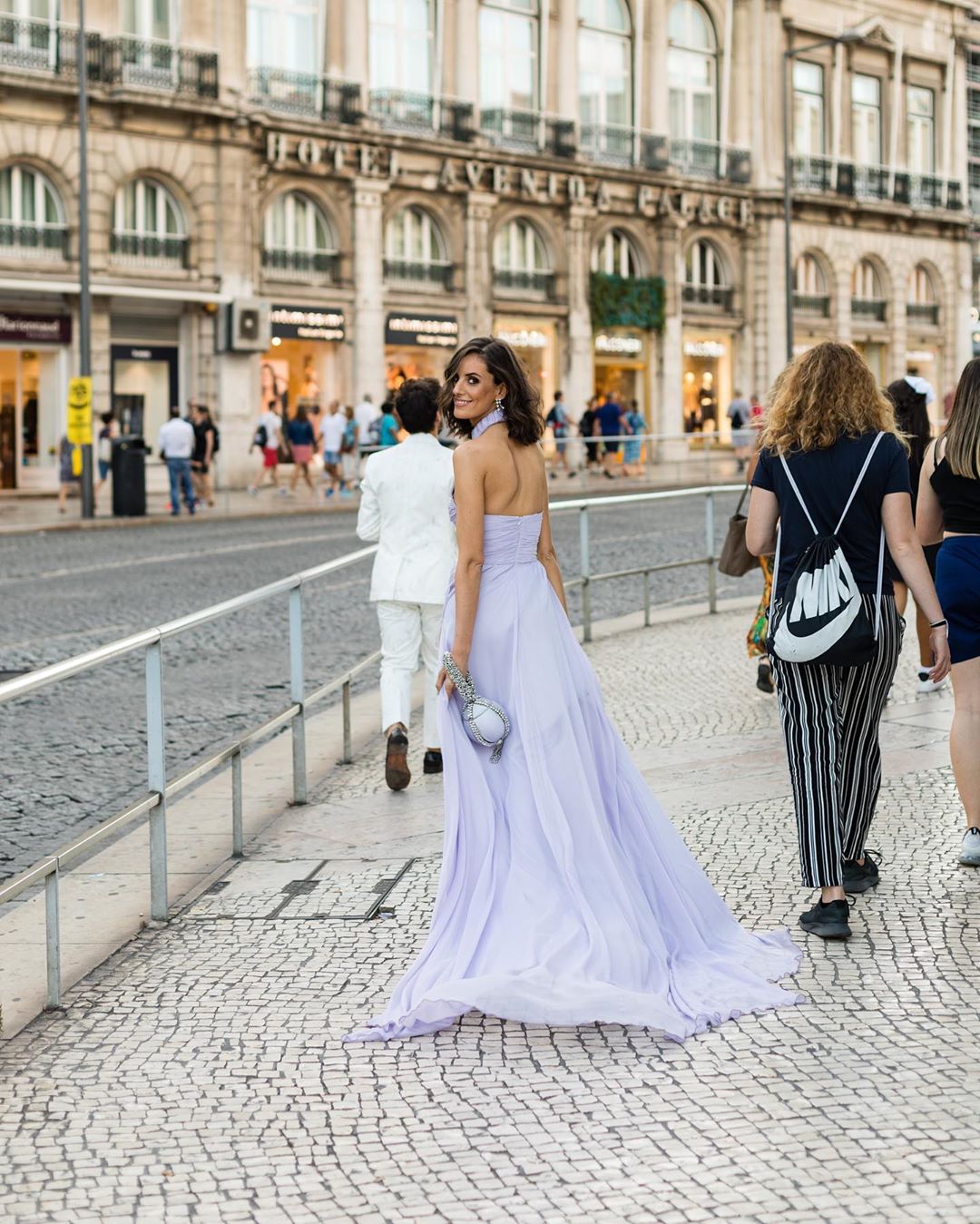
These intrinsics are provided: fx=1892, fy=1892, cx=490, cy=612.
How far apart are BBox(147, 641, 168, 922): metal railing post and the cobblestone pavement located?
3.8 inches

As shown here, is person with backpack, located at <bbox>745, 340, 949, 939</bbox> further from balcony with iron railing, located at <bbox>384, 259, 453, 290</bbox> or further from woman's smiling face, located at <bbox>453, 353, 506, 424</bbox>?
balcony with iron railing, located at <bbox>384, 259, 453, 290</bbox>

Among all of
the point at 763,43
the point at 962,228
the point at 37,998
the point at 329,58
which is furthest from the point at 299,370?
the point at 37,998

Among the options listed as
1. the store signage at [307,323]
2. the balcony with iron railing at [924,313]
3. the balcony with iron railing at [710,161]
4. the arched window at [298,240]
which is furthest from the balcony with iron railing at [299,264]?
the balcony with iron railing at [924,313]

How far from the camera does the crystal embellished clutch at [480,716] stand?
16.4 ft

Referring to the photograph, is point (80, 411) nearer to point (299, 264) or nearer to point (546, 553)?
point (299, 264)

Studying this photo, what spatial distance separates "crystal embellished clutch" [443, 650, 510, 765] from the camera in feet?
16.4

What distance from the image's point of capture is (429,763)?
829 centimetres

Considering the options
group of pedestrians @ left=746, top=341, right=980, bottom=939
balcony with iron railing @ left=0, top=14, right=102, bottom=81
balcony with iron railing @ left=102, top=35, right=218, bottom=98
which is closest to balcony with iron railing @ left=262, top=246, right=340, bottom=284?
balcony with iron railing @ left=102, top=35, right=218, bottom=98

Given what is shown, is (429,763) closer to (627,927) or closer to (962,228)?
(627,927)

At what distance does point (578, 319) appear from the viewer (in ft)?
151

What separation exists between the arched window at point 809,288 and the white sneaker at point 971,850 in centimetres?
4767

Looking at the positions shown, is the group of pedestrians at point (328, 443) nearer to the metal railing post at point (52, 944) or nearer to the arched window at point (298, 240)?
the arched window at point (298, 240)

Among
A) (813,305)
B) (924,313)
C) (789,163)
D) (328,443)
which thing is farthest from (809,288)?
(328,443)

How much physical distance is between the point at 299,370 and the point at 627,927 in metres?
36.9
